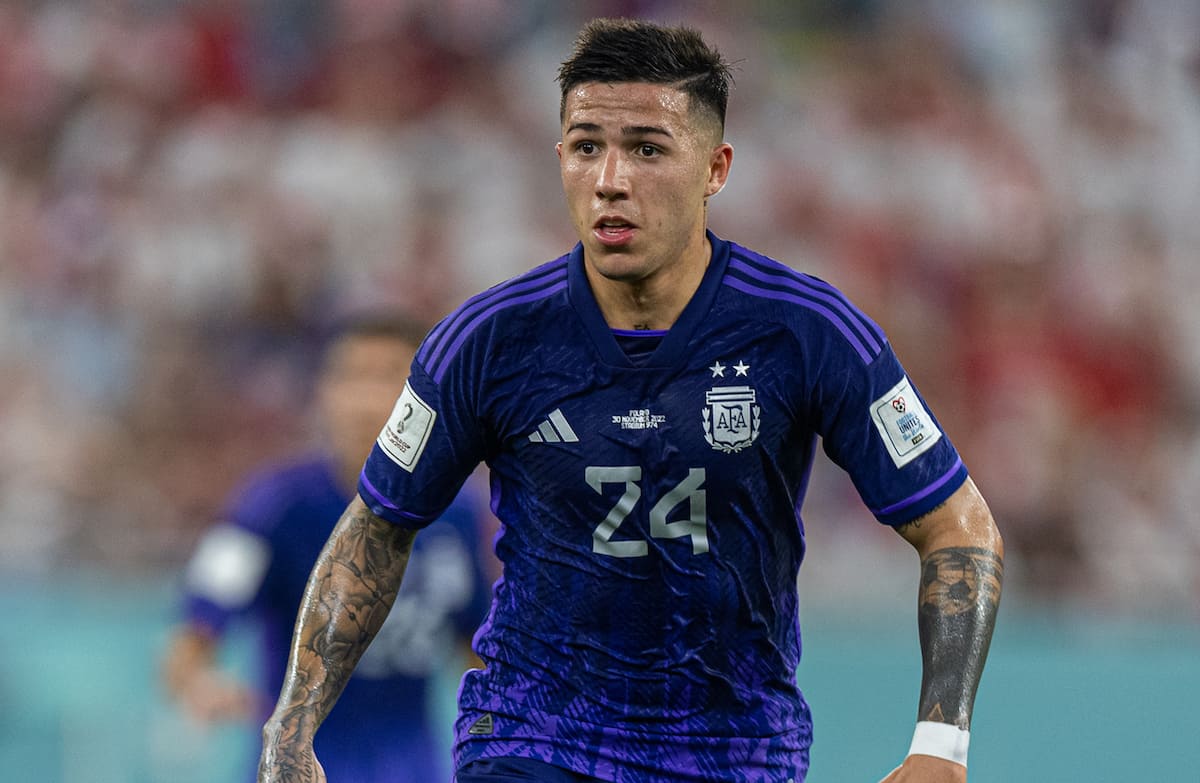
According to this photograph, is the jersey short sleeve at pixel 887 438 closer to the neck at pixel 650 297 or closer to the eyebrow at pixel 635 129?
the neck at pixel 650 297

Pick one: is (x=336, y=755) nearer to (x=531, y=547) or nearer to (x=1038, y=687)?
(x=531, y=547)

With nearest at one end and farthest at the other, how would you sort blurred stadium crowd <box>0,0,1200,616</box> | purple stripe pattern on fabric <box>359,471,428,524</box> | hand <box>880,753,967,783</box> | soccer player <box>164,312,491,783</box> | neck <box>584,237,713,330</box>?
1. hand <box>880,753,967,783</box>
2. neck <box>584,237,713,330</box>
3. purple stripe pattern on fabric <box>359,471,428,524</box>
4. soccer player <box>164,312,491,783</box>
5. blurred stadium crowd <box>0,0,1200,616</box>

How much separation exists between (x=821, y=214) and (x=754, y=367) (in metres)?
7.69

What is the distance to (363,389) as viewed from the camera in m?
5.89

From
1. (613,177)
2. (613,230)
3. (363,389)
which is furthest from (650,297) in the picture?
(363,389)

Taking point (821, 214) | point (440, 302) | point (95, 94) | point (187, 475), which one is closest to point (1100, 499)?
point (821, 214)

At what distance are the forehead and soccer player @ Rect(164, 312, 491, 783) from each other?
8.29 feet

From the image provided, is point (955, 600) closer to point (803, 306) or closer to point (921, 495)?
point (921, 495)

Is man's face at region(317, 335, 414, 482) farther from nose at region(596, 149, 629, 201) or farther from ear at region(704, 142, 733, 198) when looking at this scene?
nose at region(596, 149, 629, 201)

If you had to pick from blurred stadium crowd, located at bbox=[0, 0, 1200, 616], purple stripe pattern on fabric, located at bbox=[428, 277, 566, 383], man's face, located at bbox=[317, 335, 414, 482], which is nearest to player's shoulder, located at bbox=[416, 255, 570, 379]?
purple stripe pattern on fabric, located at bbox=[428, 277, 566, 383]

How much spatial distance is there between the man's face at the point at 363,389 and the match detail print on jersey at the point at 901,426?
268 cm

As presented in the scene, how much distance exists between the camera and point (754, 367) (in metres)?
3.50

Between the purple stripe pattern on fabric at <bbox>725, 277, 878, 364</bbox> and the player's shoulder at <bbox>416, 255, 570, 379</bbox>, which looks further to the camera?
the player's shoulder at <bbox>416, 255, 570, 379</bbox>

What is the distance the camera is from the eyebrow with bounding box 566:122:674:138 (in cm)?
346
